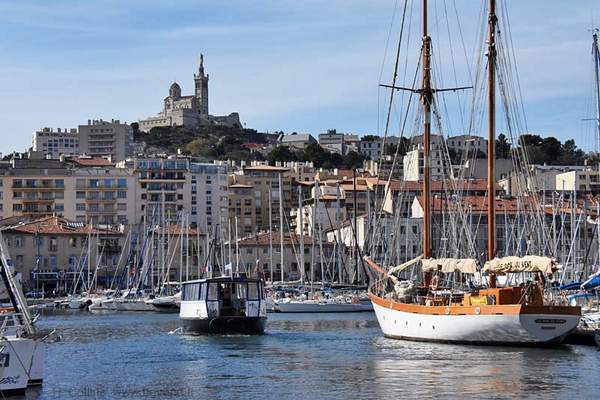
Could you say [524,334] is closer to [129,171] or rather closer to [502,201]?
[502,201]

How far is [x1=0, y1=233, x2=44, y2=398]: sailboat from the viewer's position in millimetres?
31922

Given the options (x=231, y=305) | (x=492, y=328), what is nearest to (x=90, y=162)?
(x=231, y=305)

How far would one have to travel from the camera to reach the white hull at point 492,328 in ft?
156

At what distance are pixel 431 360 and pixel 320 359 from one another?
5205 millimetres

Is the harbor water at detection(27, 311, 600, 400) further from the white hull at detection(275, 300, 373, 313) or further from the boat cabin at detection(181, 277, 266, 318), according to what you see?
the white hull at detection(275, 300, 373, 313)

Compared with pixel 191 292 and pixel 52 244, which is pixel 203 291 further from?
pixel 52 244

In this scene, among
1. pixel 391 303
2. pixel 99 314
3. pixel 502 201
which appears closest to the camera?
pixel 391 303

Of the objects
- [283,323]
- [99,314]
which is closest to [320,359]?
[283,323]

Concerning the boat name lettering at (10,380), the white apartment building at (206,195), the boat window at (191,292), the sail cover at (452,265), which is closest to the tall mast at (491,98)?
the sail cover at (452,265)

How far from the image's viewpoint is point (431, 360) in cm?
4472

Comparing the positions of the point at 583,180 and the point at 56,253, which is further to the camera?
the point at 583,180

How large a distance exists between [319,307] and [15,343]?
209ft

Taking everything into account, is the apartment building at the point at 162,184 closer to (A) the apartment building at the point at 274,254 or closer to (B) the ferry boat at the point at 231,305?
(A) the apartment building at the point at 274,254

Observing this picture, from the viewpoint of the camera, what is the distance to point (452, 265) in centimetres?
5394
